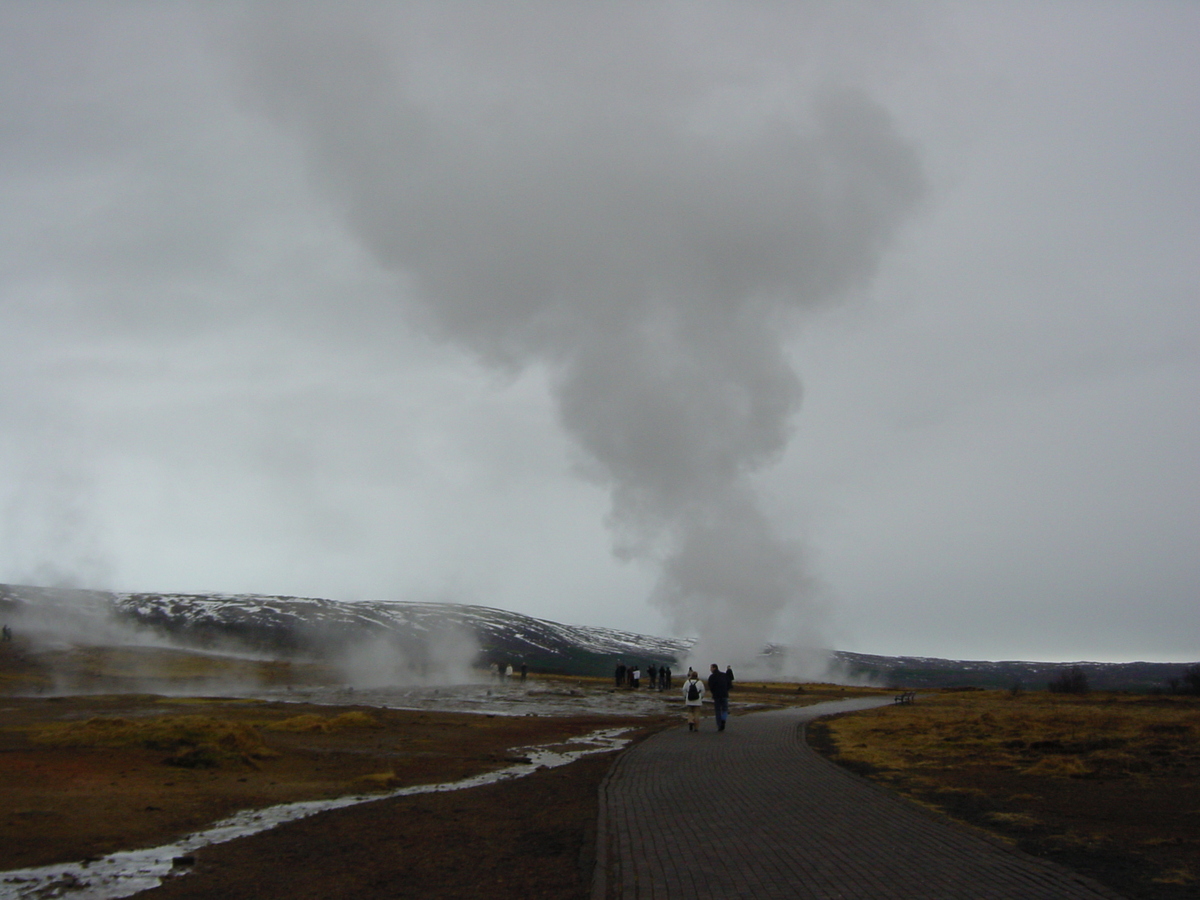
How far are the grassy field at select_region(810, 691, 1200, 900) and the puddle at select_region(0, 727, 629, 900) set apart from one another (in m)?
9.15

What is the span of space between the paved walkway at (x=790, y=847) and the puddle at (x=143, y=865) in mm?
4925

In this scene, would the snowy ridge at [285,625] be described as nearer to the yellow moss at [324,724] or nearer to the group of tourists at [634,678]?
the group of tourists at [634,678]

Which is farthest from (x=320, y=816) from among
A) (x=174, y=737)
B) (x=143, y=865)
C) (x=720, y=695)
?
(x=720, y=695)

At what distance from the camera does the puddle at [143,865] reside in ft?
29.9

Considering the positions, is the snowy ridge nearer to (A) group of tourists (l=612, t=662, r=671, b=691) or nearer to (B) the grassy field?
(A) group of tourists (l=612, t=662, r=671, b=691)

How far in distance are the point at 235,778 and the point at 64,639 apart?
303 feet

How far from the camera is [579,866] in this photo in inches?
374

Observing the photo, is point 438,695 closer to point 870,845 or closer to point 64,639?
point 870,845

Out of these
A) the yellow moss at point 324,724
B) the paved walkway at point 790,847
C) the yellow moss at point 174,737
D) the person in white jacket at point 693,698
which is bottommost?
the yellow moss at point 324,724

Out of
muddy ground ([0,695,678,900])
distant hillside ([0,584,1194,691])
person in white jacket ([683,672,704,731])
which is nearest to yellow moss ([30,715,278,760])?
muddy ground ([0,695,678,900])

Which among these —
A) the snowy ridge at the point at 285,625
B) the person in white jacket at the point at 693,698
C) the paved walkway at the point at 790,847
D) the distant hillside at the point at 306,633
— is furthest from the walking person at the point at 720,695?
the snowy ridge at the point at 285,625

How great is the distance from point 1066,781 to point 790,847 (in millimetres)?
9118

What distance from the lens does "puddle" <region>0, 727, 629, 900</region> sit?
9109 mm

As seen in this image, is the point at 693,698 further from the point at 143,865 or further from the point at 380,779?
the point at 143,865
